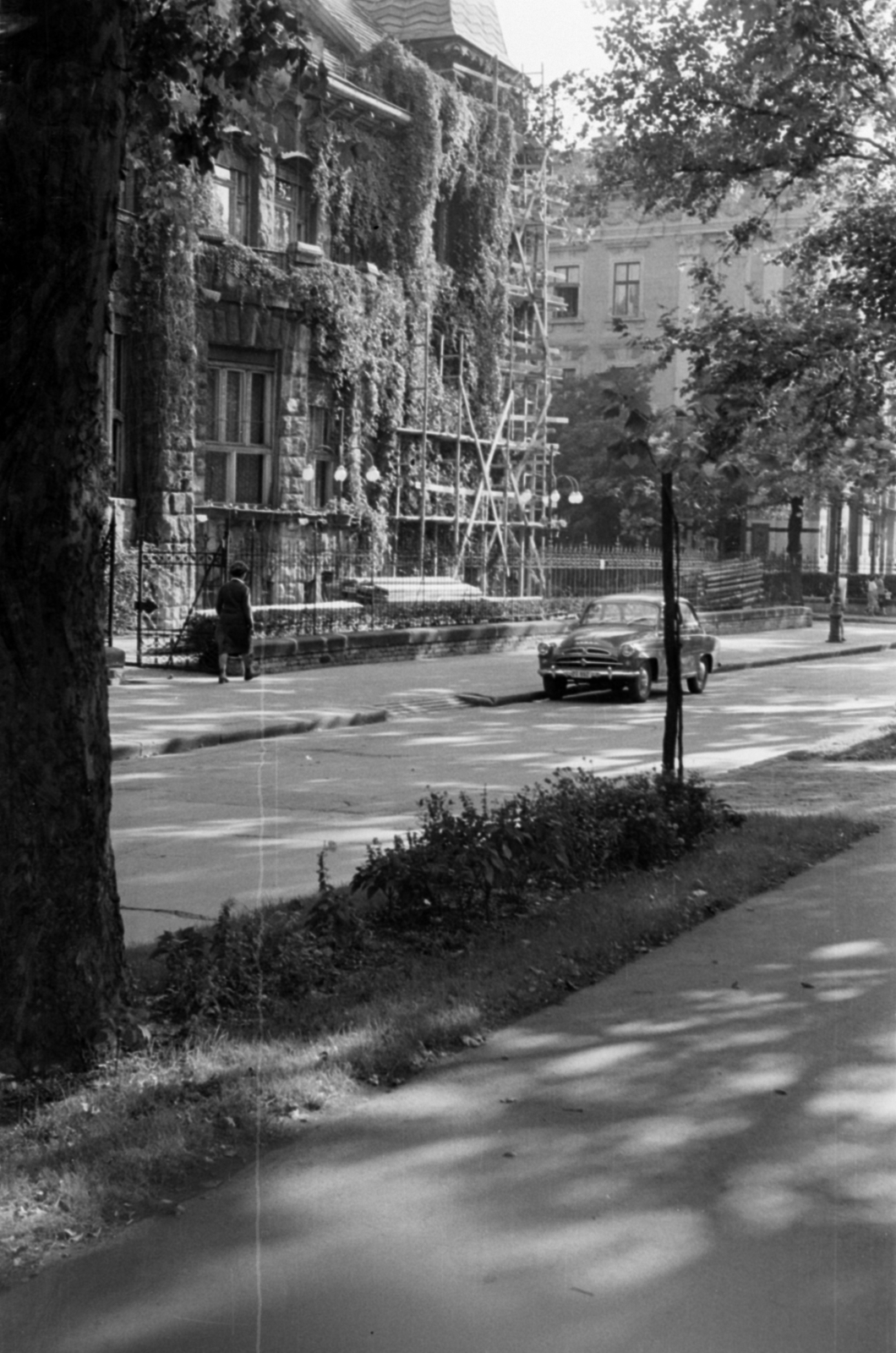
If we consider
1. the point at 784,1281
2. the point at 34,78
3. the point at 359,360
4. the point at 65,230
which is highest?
the point at 359,360

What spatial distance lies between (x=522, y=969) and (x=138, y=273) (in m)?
26.6

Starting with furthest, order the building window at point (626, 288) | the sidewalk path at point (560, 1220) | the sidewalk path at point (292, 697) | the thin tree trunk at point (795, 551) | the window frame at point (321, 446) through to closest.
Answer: the building window at point (626, 288), the thin tree trunk at point (795, 551), the window frame at point (321, 446), the sidewalk path at point (292, 697), the sidewalk path at point (560, 1220)

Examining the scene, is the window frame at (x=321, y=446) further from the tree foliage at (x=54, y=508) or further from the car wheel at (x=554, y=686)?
the tree foliage at (x=54, y=508)

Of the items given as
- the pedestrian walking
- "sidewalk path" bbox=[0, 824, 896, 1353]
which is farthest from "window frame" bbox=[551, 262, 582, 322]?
"sidewalk path" bbox=[0, 824, 896, 1353]

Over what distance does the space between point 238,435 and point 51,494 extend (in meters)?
29.9

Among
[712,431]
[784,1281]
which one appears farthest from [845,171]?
[784,1281]

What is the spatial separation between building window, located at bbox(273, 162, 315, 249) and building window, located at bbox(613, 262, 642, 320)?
29.9 m

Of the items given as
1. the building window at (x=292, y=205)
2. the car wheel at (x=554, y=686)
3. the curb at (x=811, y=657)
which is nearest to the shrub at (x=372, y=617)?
the car wheel at (x=554, y=686)

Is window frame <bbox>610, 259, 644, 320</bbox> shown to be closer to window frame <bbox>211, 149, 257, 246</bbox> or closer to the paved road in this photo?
window frame <bbox>211, 149, 257, 246</bbox>

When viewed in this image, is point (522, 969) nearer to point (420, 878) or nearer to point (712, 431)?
point (420, 878)

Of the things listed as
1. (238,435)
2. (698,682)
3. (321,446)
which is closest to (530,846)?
(698,682)

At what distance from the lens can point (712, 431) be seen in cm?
1675

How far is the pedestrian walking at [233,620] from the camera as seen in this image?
2452 centimetres

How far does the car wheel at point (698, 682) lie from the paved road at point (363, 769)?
1.54ft
